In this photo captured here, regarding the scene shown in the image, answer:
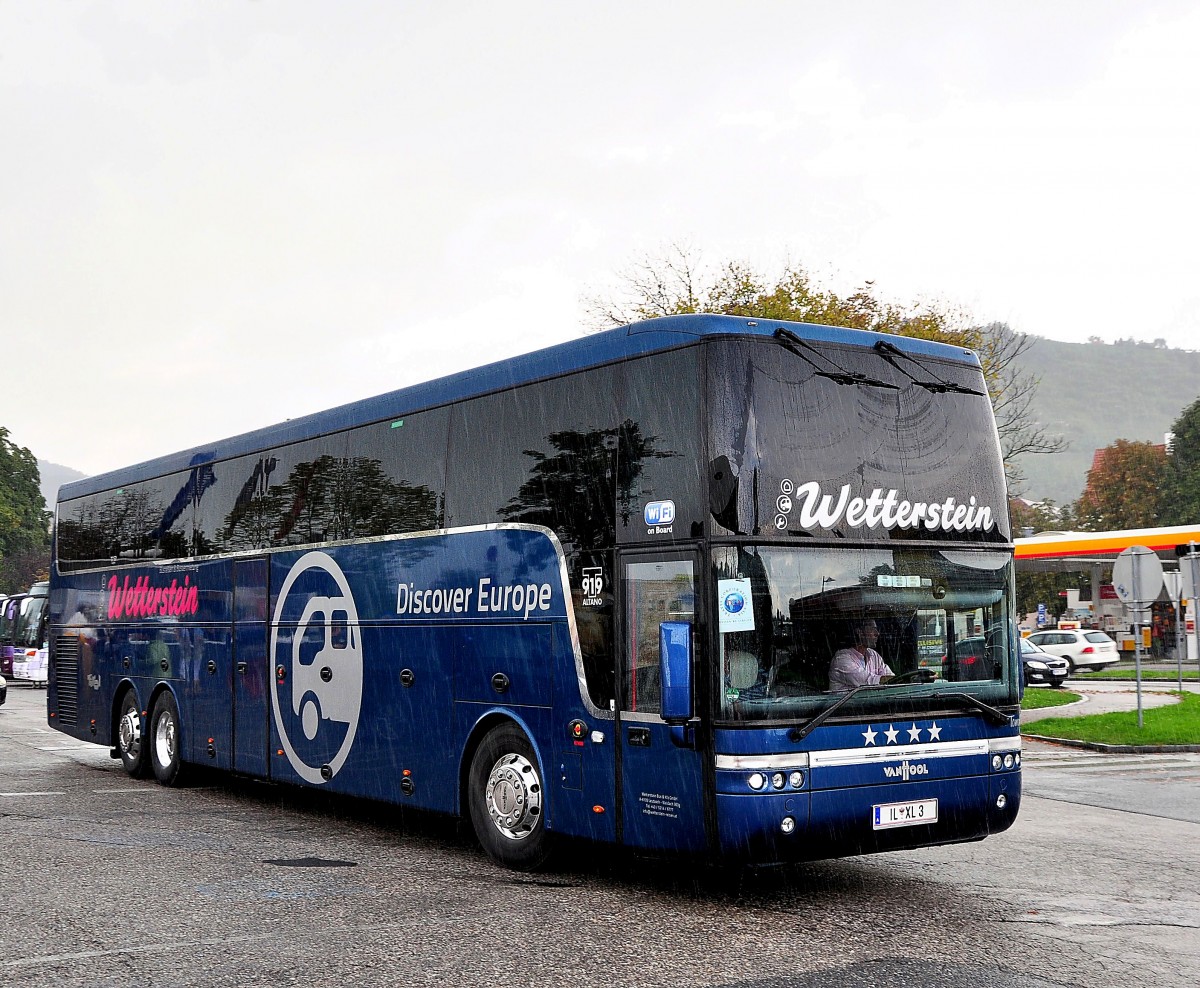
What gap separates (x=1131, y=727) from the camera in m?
22.5

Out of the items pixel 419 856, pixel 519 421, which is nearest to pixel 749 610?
pixel 519 421

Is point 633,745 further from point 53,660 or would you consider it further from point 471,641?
point 53,660

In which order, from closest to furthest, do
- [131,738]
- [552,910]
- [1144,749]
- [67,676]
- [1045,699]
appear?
[552,910]
[131,738]
[67,676]
[1144,749]
[1045,699]

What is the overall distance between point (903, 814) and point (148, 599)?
10342 mm

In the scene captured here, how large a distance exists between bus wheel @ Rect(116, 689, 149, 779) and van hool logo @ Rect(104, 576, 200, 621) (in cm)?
101

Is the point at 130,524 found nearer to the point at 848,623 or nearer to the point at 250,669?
the point at 250,669

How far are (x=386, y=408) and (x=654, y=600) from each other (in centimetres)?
421

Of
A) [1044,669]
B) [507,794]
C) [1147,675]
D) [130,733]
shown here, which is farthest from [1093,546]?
[507,794]

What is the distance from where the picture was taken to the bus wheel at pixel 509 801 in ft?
31.4

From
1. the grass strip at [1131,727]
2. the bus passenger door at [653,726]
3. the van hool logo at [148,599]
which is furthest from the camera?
the grass strip at [1131,727]

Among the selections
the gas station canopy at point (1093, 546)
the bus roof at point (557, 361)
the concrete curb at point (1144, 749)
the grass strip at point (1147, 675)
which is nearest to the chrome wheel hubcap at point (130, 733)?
the bus roof at point (557, 361)

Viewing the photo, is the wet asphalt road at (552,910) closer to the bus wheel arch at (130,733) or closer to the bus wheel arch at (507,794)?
the bus wheel arch at (507,794)

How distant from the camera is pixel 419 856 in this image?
10.5 metres

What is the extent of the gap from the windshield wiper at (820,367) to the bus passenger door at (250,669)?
264 inches
